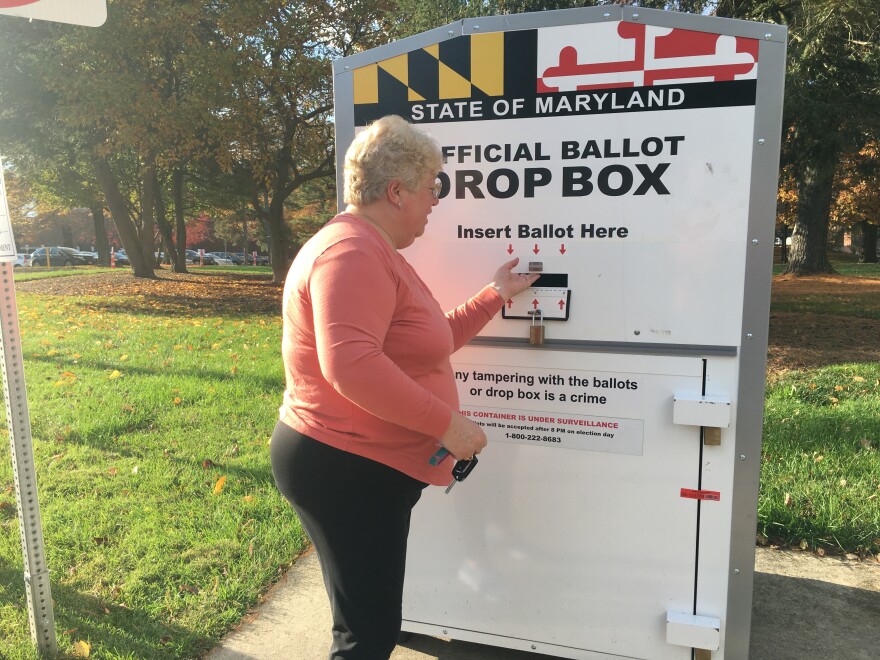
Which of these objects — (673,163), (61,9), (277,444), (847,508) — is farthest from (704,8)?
(277,444)

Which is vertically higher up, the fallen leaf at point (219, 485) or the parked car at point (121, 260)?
the parked car at point (121, 260)

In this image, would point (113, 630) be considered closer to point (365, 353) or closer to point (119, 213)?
point (365, 353)

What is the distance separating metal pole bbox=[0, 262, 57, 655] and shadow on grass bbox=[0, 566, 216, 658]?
16 centimetres

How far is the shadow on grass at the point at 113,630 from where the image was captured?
8.72 feet

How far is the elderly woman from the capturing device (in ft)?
5.35

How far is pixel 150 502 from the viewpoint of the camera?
3.96 m

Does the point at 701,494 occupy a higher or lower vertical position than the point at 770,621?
higher

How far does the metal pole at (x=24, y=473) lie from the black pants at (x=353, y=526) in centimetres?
123

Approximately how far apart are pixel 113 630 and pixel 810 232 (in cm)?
1621

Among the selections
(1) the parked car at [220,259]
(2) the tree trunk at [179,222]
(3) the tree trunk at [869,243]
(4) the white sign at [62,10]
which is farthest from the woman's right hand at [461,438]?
(1) the parked car at [220,259]

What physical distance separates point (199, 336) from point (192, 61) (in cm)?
544

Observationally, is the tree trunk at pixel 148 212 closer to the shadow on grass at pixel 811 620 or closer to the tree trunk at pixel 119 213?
the tree trunk at pixel 119 213

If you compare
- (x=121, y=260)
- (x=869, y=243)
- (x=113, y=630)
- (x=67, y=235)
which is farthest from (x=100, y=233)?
(x=869, y=243)

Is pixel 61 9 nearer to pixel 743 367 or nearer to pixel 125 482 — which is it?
pixel 743 367
